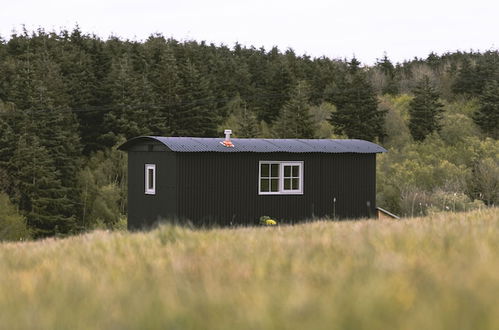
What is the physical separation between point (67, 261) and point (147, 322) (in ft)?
7.42

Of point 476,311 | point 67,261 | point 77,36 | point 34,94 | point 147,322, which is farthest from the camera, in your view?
point 77,36

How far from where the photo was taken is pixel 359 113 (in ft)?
151

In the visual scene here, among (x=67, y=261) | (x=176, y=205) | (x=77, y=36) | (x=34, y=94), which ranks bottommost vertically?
(x=176, y=205)

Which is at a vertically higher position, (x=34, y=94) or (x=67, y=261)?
(x=34, y=94)

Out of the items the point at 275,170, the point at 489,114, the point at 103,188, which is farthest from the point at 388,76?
the point at 275,170

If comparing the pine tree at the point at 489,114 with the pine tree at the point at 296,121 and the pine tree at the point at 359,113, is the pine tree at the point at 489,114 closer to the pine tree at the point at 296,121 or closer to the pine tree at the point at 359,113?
the pine tree at the point at 359,113

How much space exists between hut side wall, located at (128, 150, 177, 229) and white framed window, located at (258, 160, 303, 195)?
2.68m

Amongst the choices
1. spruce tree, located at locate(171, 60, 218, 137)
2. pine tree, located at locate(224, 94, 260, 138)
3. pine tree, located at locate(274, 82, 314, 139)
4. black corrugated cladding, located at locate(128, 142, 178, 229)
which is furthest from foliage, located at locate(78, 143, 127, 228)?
black corrugated cladding, located at locate(128, 142, 178, 229)

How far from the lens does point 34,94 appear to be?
1556 inches

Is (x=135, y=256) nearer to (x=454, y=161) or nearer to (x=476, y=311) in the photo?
(x=476, y=311)

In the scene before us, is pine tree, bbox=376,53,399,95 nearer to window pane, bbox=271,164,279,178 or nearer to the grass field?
window pane, bbox=271,164,279,178

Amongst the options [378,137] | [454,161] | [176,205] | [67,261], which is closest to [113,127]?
[378,137]

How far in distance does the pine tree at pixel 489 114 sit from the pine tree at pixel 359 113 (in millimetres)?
6874

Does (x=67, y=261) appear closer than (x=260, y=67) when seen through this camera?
Yes
